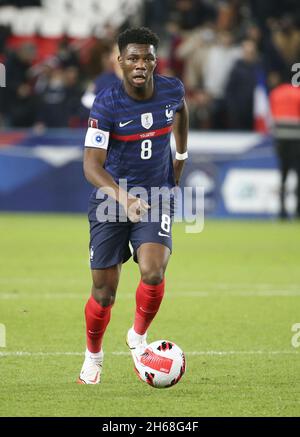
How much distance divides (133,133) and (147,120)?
12 cm

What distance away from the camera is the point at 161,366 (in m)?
6.41

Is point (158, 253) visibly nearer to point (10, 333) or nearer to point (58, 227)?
point (10, 333)

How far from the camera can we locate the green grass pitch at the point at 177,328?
6090 millimetres

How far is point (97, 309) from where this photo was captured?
6.75 meters

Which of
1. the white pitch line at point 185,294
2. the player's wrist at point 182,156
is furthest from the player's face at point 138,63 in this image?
the white pitch line at point 185,294

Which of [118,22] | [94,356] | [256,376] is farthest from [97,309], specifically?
[118,22]

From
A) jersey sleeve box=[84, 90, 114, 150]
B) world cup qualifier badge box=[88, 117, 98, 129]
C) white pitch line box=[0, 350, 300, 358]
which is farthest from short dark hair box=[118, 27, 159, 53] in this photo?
white pitch line box=[0, 350, 300, 358]

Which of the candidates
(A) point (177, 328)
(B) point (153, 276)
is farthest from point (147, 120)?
(A) point (177, 328)

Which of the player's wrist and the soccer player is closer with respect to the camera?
the soccer player

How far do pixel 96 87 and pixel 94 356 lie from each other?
5.95 m

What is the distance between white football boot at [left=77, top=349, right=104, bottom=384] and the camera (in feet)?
21.8

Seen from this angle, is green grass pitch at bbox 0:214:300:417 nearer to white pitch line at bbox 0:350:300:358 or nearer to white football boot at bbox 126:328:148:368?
white pitch line at bbox 0:350:300:358

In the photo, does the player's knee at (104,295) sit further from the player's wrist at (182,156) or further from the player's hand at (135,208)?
the player's wrist at (182,156)

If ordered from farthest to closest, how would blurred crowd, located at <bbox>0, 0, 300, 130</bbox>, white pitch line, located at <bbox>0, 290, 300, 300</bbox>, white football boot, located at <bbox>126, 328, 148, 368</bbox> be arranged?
blurred crowd, located at <bbox>0, 0, 300, 130</bbox> → white pitch line, located at <bbox>0, 290, 300, 300</bbox> → white football boot, located at <bbox>126, 328, 148, 368</bbox>
